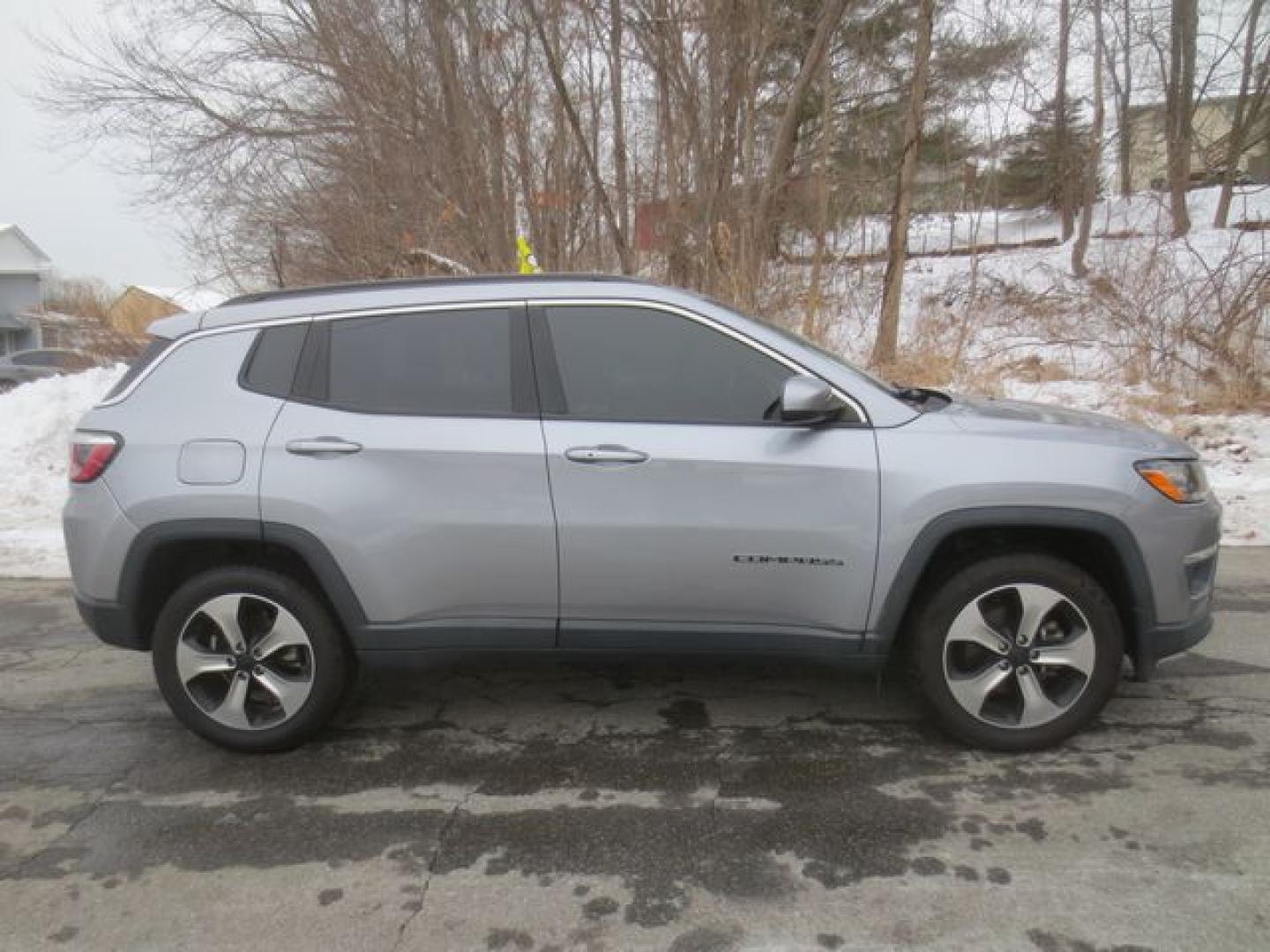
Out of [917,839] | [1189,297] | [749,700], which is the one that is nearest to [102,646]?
[749,700]

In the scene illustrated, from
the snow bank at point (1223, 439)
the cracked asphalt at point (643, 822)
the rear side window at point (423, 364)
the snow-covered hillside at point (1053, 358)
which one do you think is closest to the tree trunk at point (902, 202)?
the snow-covered hillside at point (1053, 358)

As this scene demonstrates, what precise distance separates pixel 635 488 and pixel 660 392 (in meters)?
0.38

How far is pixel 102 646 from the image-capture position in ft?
15.8

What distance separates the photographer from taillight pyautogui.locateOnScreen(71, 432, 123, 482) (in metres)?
3.33

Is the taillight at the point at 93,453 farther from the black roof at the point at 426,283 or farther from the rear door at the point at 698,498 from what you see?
the rear door at the point at 698,498

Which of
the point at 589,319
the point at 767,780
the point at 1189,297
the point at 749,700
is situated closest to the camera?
the point at 767,780

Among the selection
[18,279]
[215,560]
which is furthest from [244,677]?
[18,279]

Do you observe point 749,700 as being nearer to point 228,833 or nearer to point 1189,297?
point 228,833

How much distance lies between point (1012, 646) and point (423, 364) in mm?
2421

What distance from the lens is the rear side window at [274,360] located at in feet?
11.0

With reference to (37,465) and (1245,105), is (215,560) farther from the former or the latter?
(1245,105)

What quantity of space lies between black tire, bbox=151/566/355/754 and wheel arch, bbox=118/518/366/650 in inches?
3.1

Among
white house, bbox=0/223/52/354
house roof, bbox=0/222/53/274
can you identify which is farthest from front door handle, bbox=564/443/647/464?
house roof, bbox=0/222/53/274

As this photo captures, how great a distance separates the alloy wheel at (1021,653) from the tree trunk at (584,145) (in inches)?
360
